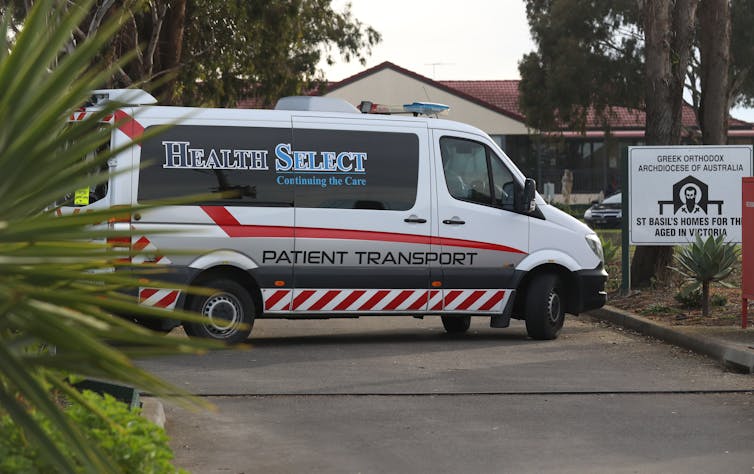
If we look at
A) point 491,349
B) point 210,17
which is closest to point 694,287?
point 491,349

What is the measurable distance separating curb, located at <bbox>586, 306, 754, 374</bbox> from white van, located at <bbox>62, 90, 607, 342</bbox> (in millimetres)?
701

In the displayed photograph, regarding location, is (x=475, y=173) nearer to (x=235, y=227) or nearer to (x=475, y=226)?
(x=475, y=226)

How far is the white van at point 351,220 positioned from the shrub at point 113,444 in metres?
6.89

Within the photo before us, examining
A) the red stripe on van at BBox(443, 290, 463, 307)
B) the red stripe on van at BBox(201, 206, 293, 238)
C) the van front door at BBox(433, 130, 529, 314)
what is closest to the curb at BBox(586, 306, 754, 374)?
the van front door at BBox(433, 130, 529, 314)

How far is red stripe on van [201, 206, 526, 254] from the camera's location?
1235 centimetres

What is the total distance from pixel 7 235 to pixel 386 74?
208 feet

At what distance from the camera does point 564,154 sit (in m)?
65.9

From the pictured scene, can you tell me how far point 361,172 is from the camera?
13.0 m

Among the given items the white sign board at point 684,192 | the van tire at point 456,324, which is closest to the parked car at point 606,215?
the white sign board at point 684,192

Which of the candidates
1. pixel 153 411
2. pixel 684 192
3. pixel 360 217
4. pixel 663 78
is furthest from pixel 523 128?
pixel 153 411

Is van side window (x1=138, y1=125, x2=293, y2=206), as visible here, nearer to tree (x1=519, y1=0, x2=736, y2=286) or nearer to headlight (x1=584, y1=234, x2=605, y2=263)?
headlight (x1=584, y1=234, x2=605, y2=263)

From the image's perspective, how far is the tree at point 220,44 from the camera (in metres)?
25.9

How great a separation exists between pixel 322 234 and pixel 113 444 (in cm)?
815

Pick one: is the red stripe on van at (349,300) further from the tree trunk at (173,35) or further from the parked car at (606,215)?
the parked car at (606,215)
